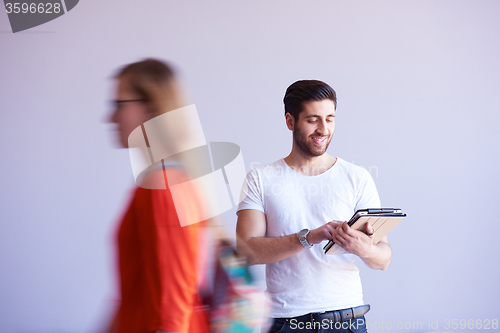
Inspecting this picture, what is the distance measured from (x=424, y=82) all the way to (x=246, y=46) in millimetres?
1254

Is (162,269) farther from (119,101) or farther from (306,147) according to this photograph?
(306,147)

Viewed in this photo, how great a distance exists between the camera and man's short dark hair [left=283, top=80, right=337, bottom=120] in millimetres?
1760

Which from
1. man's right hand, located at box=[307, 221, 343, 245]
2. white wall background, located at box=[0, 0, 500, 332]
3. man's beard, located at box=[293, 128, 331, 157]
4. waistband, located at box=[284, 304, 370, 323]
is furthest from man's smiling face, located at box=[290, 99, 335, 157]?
white wall background, located at box=[0, 0, 500, 332]

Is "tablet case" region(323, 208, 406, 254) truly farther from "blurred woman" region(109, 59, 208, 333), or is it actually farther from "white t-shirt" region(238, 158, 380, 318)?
"blurred woman" region(109, 59, 208, 333)

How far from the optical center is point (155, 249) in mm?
872

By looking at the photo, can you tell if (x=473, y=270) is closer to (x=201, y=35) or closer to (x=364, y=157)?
(x=364, y=157)

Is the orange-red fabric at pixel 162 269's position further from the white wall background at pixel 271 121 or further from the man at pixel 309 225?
the white wall background at pixel 271 121

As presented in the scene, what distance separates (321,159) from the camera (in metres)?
1.82

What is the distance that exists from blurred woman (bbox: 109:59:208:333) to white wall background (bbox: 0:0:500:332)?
2033 mm

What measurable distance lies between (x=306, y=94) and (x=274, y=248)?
61 cm

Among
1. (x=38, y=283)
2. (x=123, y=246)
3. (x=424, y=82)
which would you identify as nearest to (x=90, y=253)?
(x=38, y=283)

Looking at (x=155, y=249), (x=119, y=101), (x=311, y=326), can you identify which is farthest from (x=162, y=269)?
(x=311, y=326)

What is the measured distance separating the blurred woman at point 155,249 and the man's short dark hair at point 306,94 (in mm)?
892

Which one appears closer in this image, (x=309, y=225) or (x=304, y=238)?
(x=304, y=238)
